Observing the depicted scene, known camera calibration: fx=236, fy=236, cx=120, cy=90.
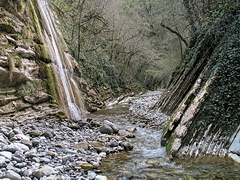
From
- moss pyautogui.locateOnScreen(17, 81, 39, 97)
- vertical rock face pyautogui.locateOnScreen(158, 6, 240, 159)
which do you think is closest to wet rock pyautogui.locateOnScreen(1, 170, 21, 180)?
vertical rock face pyautogui.locateOnScreen(158, 6, 240, 159)

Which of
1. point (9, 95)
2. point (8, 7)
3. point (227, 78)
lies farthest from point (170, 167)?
point (8, 7)

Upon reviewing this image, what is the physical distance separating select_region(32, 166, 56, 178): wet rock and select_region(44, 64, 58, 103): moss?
4.65 metres

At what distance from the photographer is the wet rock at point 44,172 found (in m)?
3.57

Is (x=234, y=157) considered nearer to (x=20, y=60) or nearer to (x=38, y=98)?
(x=38, y=98)

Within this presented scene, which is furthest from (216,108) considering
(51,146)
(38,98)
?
(38,98)

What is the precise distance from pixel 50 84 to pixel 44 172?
17.0 ft

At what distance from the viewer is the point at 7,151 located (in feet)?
13.8

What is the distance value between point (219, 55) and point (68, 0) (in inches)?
563

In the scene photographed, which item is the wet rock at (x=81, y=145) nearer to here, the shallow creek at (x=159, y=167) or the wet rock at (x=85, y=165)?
the shallow creek at (x=159, y=167)

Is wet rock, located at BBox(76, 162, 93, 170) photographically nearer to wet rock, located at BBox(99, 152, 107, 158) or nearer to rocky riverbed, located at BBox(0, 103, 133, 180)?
rocky riverbed, located at BBox(0, 103, 133, 180)

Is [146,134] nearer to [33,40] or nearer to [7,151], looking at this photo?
[7,151]

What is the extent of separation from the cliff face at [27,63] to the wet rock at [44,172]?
10.9 ft

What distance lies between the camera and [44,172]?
3.65m

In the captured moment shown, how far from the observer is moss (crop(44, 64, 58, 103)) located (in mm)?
8305
